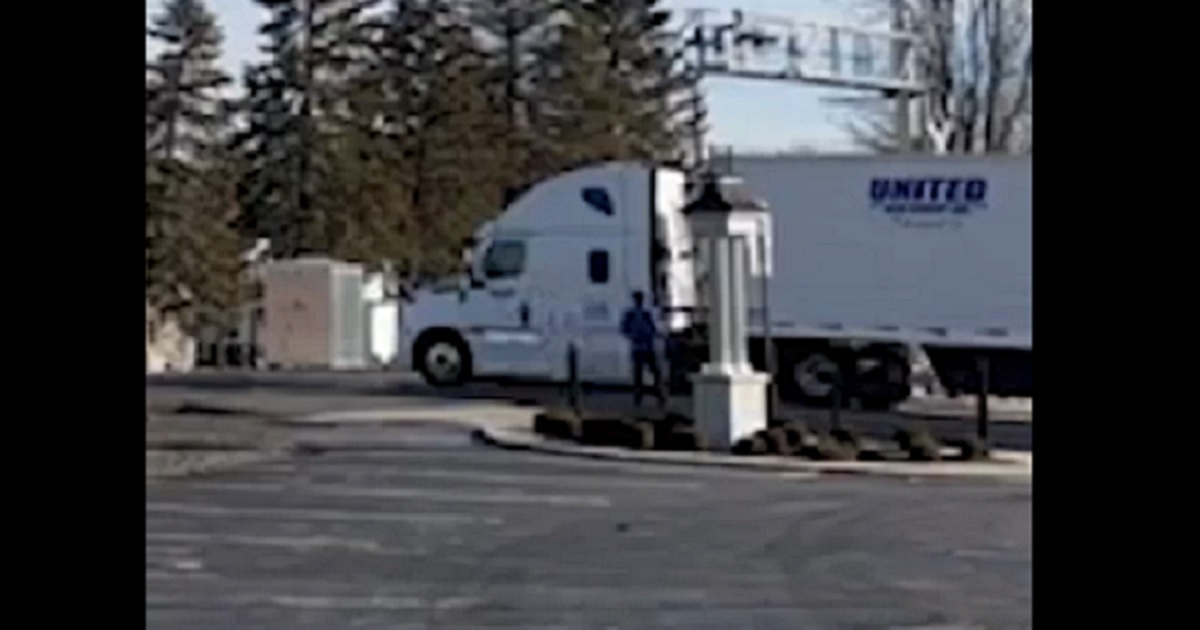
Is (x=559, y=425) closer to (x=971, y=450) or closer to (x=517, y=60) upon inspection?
(x=971, y=450)

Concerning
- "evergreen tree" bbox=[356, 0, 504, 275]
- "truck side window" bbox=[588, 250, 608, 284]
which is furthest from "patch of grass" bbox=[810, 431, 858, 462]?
"evergreen tree" bbox=[356, 0, 504, 275]

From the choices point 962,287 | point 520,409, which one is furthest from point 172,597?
point 962,287

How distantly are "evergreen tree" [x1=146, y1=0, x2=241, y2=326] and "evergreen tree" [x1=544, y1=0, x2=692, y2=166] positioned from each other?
8773 millimetres

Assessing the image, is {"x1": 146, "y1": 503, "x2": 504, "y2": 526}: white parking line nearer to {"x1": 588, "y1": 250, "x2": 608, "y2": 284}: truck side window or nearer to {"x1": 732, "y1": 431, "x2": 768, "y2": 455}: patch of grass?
{"x1": 732, "y1": 431, "x2": 768, "y2": 455}: patch of grass

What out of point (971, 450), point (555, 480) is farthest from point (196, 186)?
point (555, 480)

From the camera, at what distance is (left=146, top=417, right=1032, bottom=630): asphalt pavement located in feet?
41.9

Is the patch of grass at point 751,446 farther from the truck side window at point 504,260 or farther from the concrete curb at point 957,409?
the truck side window at point 504,260

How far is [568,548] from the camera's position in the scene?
16297 mm

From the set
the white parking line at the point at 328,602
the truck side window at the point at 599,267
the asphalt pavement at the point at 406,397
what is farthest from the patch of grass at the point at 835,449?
the white parking line at the point at 328,602

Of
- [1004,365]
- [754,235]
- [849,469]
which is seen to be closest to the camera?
[849,469]

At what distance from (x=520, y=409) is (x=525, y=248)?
4015 millimetres

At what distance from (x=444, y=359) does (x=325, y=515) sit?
17.7 metres

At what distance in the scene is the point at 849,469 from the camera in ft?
79.2
